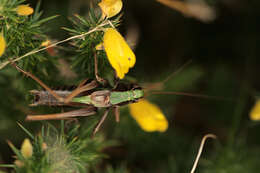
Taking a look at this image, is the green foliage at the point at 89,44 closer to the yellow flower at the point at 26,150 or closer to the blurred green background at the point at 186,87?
the blurred green background at the point at 186,87

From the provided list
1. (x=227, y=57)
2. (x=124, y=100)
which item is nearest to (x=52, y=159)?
(x=124, y=100)

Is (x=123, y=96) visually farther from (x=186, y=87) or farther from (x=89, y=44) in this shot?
(x=186, y=87)

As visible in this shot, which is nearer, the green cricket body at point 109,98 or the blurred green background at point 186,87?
the green cricket body at point 109,98

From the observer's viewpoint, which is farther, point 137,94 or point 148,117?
point 148,117

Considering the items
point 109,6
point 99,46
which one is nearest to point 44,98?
point 99,46

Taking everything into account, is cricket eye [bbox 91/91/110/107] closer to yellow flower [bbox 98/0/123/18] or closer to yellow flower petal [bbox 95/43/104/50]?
yellow flower petal [bbox 95/43/104/50]

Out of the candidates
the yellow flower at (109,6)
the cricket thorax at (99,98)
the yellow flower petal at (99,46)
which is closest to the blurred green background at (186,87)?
the cricket thorax at (99,98)

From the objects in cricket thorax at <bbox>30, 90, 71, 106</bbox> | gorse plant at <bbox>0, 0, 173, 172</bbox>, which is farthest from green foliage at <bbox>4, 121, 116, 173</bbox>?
cricket thorax at <bbox>30, 90, 71, 106</bbox>
